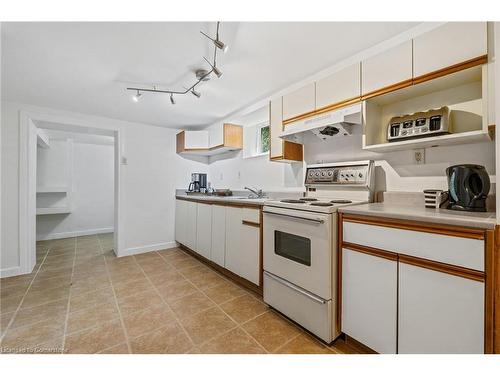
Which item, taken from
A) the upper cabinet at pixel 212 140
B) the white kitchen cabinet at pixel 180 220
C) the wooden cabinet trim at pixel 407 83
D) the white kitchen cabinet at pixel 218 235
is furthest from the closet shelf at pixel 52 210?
the wooden cabinet trim at pixel 407 83

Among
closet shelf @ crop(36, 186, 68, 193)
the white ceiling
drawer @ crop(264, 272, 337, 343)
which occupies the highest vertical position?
the white ceiling

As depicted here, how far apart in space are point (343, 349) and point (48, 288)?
288cm

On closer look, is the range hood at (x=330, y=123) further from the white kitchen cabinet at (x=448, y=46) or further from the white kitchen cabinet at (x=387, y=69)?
the white kitchen cabinet at (x=448, y=46)

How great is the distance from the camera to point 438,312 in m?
1.03

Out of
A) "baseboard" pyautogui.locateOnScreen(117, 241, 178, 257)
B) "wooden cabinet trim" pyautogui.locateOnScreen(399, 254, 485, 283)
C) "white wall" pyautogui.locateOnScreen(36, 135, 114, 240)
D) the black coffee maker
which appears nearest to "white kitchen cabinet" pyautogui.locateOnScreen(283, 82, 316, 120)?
the black coffee maker

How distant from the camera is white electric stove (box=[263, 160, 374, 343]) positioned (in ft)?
4.66

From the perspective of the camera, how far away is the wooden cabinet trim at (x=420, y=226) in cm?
94

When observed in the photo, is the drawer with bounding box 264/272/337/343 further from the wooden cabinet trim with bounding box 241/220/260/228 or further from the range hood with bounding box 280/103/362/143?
the range hood with bounding box 280/103/362/143

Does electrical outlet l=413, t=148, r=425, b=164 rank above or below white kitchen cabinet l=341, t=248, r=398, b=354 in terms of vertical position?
above

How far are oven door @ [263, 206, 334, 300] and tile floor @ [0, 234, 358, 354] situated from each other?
15.3 inches

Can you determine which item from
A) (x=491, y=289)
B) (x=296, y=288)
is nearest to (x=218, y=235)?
(x=296, y=288)

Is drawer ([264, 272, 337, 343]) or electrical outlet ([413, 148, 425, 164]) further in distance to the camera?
electrical outlet ([413, 148, 425, 164])

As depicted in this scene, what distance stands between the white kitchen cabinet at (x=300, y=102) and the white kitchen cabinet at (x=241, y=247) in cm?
110

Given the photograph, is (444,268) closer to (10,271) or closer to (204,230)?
(204,230)
